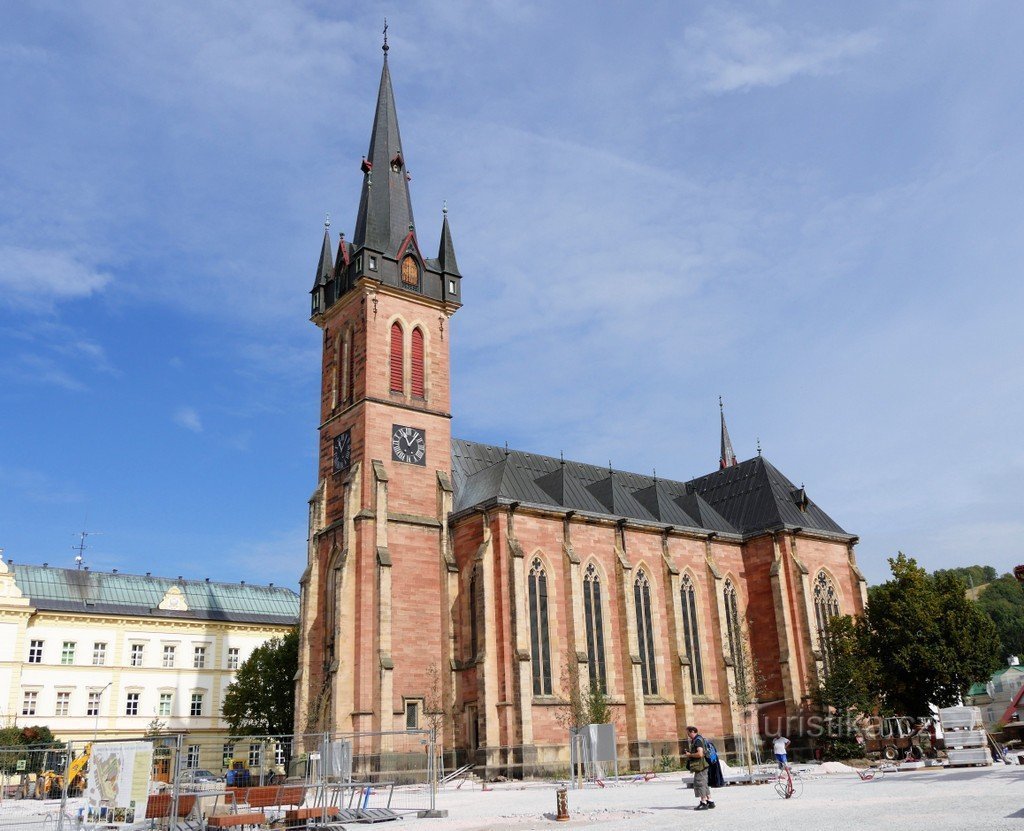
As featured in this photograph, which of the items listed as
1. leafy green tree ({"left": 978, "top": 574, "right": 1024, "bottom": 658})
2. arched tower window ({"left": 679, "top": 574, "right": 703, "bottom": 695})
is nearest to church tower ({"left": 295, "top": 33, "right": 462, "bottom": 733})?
arched tower window ({"left": 679, "top": 574, "right": 703, "bottom": 695})

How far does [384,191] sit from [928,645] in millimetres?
35285

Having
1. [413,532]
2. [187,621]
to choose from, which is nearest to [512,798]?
[413,532]

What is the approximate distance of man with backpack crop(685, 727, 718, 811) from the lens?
20.3 meters

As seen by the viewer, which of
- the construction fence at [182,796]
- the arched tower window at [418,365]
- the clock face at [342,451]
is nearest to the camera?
the construction fence at [182,796]

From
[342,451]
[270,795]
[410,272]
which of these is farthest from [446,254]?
[270,795]

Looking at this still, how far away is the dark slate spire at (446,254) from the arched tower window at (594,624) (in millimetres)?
17299

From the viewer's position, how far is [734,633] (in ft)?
165

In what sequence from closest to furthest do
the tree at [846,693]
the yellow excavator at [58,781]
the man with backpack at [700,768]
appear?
the man with backpack at [700,768] → the yellow excavator at [58,781] → the tree at [846,693]

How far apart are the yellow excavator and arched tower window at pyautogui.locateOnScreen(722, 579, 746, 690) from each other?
1177 inches

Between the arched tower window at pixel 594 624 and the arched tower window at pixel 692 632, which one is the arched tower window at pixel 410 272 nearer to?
the arched tower window at pixel 594 624

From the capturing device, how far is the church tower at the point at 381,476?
4066 centimetres

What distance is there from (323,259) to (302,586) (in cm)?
1801

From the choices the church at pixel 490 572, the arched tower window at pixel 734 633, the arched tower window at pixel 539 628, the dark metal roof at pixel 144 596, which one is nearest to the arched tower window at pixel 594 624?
the church at pixel 490 572

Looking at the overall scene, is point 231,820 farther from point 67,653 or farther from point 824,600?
point 67,653
